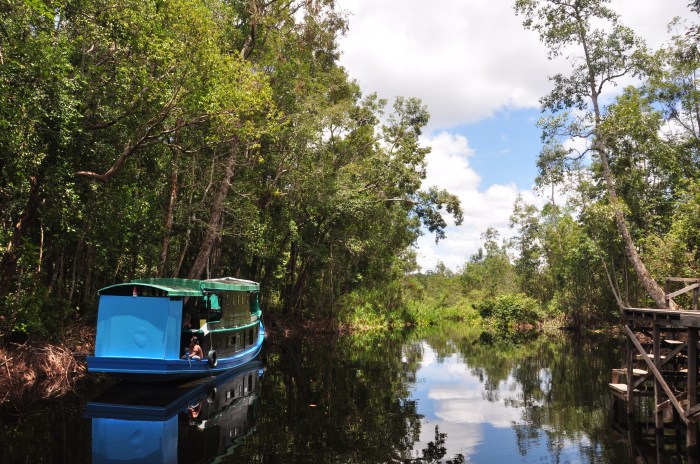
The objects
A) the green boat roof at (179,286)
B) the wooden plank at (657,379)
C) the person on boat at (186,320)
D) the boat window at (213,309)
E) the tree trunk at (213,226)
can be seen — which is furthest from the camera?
the tree trunk at (213,226)

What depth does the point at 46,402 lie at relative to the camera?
11367 millimetres

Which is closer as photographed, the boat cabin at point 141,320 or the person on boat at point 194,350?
the boat cabin at point 141,320

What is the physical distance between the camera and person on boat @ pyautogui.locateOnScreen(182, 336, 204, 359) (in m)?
12.4

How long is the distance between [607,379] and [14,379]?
17917 millimetres

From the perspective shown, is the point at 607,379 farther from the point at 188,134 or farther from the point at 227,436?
the point at 188,134

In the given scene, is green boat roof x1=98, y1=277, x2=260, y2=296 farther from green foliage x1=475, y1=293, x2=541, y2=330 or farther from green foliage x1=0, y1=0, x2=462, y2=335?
green foliage x1=475, y1=293, x2=541, y2=330

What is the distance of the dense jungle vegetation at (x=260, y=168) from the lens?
12.5 metres

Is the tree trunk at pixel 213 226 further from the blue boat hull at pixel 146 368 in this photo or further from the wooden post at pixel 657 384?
the wooden post at pixel 657 384

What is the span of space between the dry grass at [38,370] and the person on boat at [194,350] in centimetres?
319

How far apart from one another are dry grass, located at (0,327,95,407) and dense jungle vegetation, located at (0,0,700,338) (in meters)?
0.72

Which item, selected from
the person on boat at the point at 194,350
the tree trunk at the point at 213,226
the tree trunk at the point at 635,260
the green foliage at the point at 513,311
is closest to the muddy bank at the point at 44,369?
the person on boat at the point at 194,350

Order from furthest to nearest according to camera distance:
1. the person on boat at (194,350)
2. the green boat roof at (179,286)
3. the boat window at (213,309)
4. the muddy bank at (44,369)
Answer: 1. the boat window at (213,309)
2. the person on boat at (194,350)
3. the green boat roof at (179,286)
4. the muddy bank at (44,369)

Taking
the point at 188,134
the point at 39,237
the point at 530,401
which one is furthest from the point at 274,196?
the point at 530,401

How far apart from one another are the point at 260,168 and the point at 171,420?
1587 centimetres
